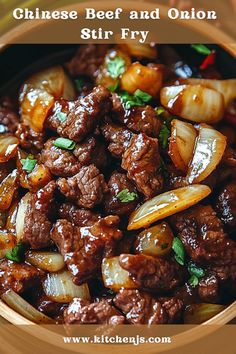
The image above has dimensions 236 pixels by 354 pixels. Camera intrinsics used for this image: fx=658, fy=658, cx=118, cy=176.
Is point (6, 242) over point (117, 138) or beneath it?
beneath

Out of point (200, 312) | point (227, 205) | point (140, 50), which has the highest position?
point (140, 50)

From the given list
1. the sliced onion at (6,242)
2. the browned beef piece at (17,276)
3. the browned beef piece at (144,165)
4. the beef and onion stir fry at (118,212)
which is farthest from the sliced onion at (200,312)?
the sliced onion at (6,242)

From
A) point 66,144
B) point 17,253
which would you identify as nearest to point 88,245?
point 17,253

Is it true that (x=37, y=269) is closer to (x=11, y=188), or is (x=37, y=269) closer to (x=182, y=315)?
(x=11, y=188)

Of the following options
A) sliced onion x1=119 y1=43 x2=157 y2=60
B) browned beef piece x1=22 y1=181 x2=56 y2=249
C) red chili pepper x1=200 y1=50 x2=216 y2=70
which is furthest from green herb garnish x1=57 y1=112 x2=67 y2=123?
red chili pepper x1=200 y1=50 x2=216 y2=70

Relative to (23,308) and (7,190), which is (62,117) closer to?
(7,190)

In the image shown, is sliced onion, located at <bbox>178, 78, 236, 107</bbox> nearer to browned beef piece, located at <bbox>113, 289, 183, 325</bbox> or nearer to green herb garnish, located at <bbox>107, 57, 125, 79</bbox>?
green herb garnish, located at <bbox>107, 57, 125, 79</bbox>

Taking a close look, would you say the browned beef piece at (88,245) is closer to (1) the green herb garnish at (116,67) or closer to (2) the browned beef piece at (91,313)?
(2) the browned beef piece at (91,313)
